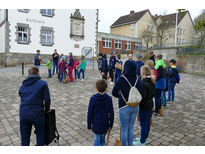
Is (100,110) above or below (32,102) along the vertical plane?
below

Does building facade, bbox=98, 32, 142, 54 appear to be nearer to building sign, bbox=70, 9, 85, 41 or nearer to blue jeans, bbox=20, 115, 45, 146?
building sign, bbox=70, 9, 85, 41

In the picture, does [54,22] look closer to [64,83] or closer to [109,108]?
[64,83]

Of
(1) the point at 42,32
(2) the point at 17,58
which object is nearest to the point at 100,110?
(2) the point at 17,58

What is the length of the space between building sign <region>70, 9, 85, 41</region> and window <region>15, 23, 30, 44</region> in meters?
5.72

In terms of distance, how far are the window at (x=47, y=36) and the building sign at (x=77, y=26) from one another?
2870 millimetres

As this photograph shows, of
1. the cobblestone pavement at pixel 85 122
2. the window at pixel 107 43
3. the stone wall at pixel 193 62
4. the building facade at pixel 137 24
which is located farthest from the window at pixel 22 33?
the building facade at pixel 137 24

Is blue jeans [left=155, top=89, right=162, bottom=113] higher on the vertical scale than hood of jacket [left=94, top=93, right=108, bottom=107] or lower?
Result: lower

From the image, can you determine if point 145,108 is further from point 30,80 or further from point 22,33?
point 22,33

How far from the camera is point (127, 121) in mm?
3566

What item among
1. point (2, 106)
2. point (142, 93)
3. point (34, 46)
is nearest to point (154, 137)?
point (142, 93)

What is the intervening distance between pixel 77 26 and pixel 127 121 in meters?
23.3

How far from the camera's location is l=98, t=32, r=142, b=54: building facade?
36.4 meters

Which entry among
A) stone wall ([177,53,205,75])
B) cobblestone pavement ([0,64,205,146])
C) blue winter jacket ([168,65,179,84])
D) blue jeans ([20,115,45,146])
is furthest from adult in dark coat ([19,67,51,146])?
stone wall ([177,53,205,75])

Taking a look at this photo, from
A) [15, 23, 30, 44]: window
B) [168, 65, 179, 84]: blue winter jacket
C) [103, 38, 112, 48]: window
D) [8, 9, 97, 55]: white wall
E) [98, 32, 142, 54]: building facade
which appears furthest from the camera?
[103, 38, 112, 48]: window
